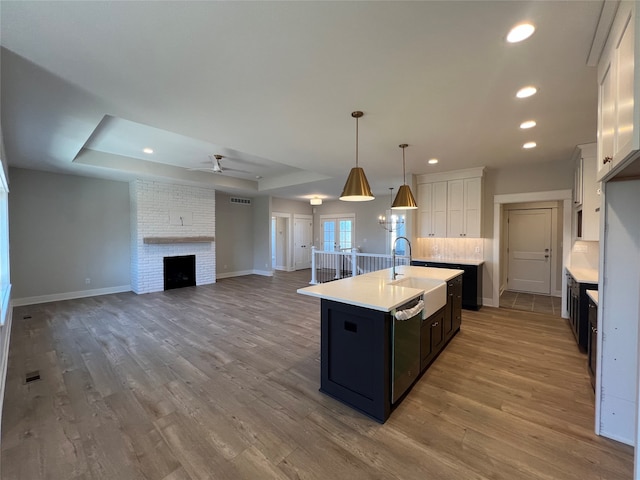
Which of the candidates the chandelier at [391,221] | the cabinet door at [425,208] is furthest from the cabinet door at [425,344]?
the chandelier at [391,221]

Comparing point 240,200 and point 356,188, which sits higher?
point 240,200

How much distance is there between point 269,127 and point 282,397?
9.70 feet

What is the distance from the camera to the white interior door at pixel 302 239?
10.4m

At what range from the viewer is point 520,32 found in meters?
1.69

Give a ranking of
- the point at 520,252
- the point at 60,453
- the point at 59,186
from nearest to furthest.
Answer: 1. the point at 60,453
2. the point at 59,186
3. the point at 520,252

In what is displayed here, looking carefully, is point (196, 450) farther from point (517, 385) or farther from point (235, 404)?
point (517, 385)

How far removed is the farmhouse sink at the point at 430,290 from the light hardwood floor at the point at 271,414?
2.23 feet

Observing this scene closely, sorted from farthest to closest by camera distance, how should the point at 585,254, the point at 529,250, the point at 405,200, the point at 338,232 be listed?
the point at 338,232 < the point at 529,250 < the point at 585,254 < the point at 405,200

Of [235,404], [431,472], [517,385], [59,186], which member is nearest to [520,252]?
[517,385]

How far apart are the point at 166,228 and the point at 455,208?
269 inches

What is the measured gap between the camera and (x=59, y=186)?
575 cm

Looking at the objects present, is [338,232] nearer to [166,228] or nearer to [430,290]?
[166,228]

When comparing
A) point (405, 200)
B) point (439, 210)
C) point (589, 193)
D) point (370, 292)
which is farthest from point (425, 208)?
point (370, 292)

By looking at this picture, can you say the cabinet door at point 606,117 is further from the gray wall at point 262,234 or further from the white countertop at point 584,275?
the gray wall at point 262,234
